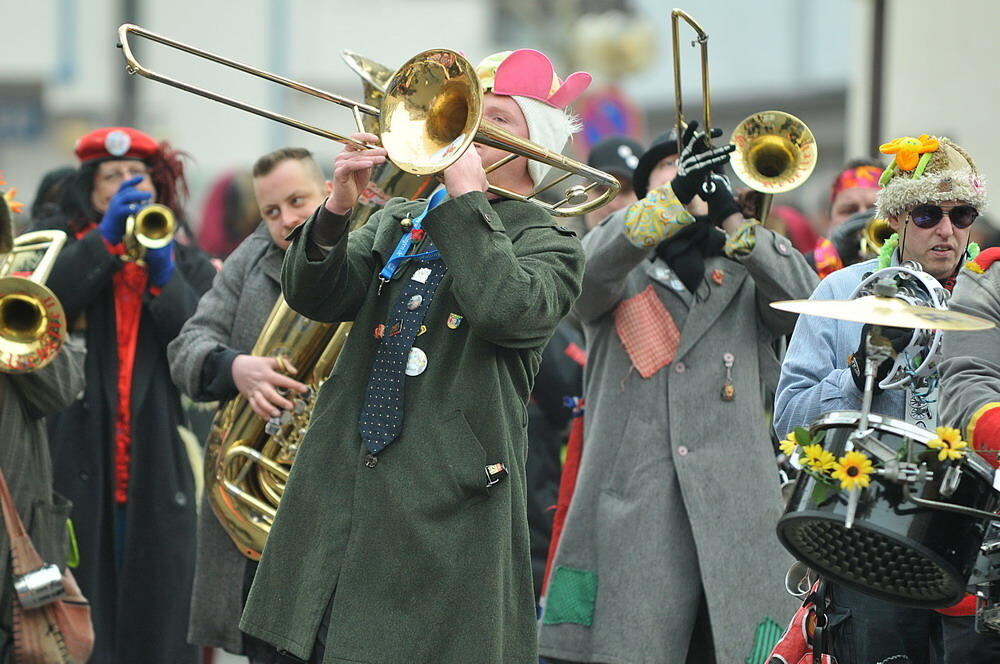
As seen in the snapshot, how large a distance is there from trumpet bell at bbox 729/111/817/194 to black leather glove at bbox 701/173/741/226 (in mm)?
199

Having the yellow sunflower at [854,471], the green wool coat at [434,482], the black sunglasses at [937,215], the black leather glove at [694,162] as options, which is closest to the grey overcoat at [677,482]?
the black leather glove at [694,162]

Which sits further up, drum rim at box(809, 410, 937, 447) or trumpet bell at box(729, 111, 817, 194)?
trumpet bell at box(729, 111, 817, 194)

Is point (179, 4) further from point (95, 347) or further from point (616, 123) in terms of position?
point (95, 347)

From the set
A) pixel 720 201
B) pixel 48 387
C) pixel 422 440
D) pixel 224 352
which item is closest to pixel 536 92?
pixel 422 440

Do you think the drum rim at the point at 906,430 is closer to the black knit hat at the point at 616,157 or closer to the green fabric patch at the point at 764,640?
the green fabric patch at the point at 764,640

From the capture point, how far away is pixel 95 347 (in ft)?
21.1

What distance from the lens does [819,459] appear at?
12.5 feet

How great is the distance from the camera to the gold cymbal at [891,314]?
12.1 ft

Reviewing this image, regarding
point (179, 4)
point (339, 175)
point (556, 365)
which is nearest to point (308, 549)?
point (339, 175)

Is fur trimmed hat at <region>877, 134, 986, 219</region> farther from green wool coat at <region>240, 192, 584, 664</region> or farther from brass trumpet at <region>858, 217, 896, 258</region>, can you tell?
brass trumpet at <region>858, 217, 896, 258</region>

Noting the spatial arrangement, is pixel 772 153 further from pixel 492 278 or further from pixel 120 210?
pixel 120 210

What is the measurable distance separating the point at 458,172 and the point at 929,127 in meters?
9.36

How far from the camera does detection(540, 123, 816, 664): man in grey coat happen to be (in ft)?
17.4

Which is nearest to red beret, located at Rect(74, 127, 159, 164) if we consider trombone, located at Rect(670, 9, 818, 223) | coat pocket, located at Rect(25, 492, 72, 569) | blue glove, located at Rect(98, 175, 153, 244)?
blue glove, located at Rect(98, 175, 153, 244)
